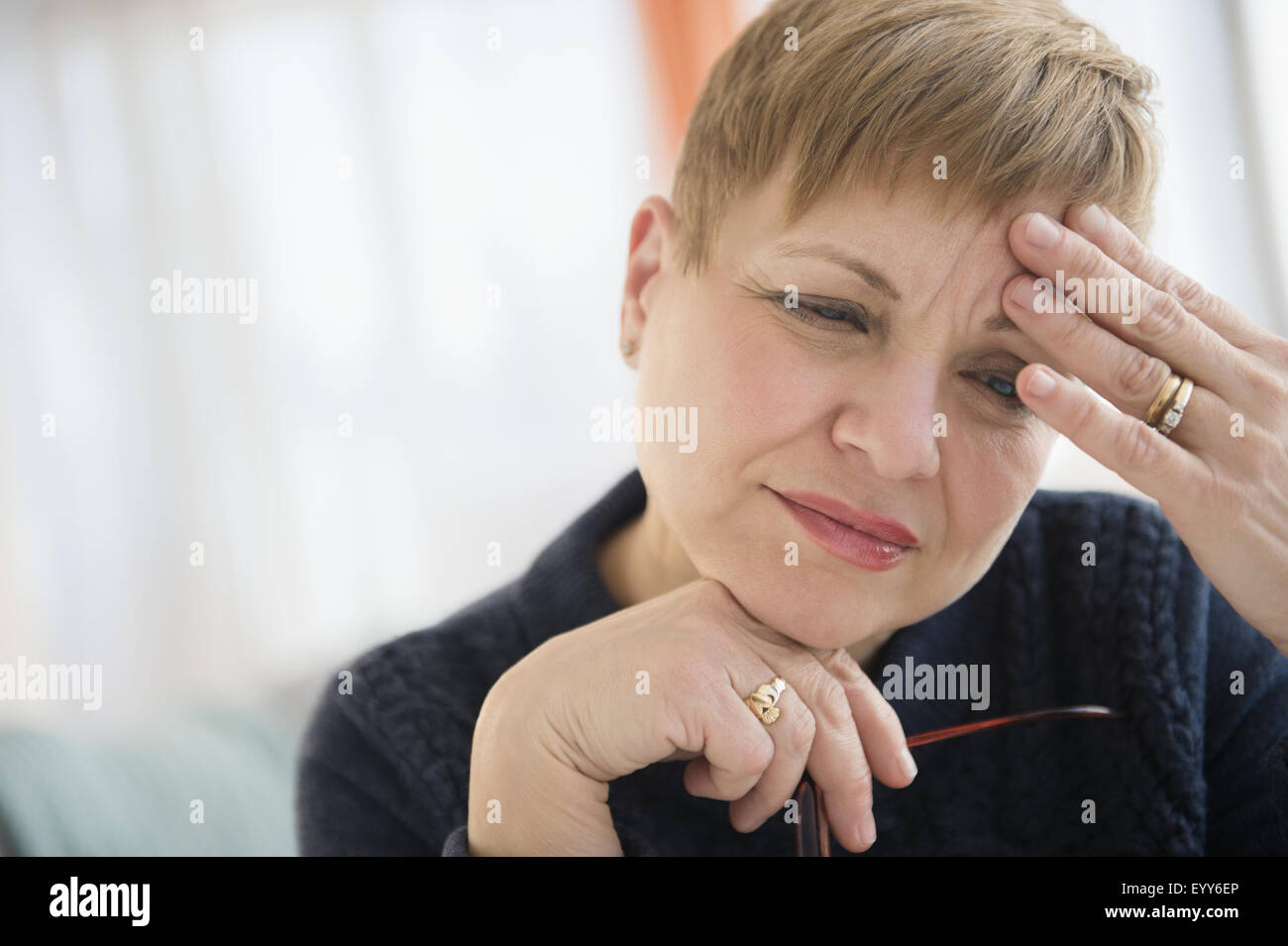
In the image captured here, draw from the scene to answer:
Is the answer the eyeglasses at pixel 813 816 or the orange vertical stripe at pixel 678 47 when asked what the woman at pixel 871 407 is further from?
the orange vertical stripe at pixel 678 47

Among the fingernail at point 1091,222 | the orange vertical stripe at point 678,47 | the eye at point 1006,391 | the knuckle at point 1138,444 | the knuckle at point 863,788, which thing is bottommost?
the knuckle at point 863,788

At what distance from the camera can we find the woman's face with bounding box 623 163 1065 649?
73 centimetres

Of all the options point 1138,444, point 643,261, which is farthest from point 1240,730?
point 643,261

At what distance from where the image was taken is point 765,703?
0.75m

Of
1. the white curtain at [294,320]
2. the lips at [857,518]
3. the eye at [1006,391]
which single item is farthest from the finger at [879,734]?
the white curtain at [294,320]

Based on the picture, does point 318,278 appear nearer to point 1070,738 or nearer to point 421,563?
point 421,563

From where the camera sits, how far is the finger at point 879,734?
30.8 inches

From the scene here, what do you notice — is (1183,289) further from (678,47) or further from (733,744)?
(678,47)

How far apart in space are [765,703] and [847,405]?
0.24 m

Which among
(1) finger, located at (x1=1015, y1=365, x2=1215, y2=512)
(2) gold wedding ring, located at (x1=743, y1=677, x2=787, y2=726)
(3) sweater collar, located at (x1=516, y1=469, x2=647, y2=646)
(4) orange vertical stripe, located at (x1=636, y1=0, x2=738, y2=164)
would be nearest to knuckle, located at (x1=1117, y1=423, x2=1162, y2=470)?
(1) finger, located at (x1=1015, y1=365, x2=1215, y2=512)

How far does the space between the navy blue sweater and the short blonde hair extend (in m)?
0.38

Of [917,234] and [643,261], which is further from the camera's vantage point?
[643,261]

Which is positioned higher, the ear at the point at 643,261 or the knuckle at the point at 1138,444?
the ear at the point at 643,261

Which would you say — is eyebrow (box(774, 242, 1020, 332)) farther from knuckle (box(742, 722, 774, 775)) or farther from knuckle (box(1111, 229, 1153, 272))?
knuckle (box(742, 722, 774, 775))
